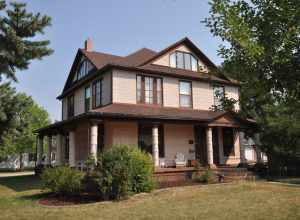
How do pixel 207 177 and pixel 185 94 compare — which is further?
pixel 185 94

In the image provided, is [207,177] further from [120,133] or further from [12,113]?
[12,113]

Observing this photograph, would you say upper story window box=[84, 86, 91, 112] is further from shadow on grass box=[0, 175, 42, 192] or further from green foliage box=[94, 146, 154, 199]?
green foliage box=[94, 146, 154, 199]

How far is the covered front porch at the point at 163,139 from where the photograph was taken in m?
17.0

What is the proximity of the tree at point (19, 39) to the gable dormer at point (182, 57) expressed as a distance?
7.10m

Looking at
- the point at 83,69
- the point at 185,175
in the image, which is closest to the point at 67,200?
the point at 185,175

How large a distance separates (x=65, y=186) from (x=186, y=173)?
7232mm

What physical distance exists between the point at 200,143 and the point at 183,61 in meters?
6.00

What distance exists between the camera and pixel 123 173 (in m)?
11.2

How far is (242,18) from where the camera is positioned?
5.40 m

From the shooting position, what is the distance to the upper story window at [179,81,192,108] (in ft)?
66.6

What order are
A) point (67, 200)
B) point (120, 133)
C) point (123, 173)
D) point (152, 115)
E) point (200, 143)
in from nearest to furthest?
point (123, 173), point (67, 200), point (152, 115), point (120, 133), point (200, 143)

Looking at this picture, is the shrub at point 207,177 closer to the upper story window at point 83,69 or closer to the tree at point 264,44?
the tree at point 264,44

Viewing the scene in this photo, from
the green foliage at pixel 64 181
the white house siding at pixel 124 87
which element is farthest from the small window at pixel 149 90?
the green foliage at pixel 64 181

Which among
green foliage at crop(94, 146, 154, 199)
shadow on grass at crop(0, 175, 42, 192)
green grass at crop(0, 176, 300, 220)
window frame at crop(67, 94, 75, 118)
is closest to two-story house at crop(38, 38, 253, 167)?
window frame at crop(67, 94, 75, 118)
